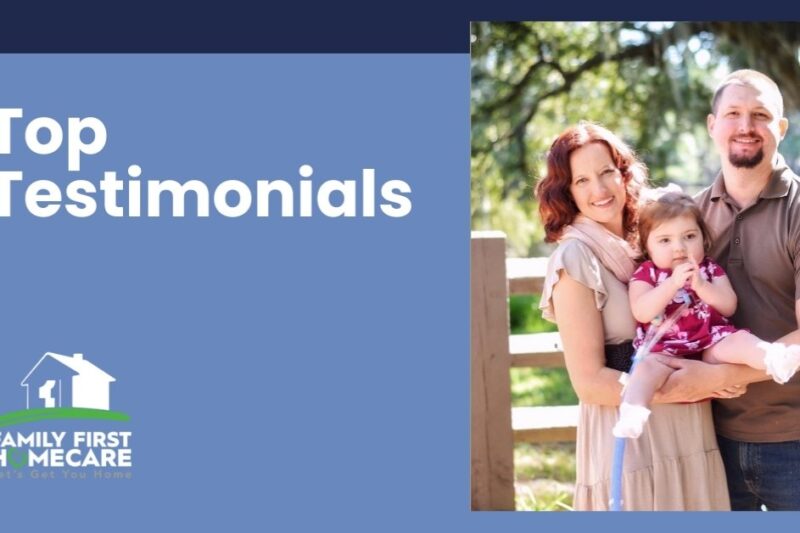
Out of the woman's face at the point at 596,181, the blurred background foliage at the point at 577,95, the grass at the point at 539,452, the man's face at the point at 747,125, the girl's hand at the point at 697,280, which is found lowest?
the grass at the point at 539,452

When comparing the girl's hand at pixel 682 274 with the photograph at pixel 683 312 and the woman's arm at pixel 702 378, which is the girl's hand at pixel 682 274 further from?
the woman's arm at pixel 702 378

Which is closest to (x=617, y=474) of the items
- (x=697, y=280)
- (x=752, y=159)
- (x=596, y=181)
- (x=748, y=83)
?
(x=697, y=280)

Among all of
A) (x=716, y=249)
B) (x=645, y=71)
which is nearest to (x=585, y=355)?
(x=716, y=249)

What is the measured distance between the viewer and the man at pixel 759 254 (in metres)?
3.00

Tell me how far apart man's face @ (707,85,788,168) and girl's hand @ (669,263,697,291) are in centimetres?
36

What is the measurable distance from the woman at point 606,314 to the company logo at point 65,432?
1.34m

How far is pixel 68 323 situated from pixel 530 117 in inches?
168

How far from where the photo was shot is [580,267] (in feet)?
9.53

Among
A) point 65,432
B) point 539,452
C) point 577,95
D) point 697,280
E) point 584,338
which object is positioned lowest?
point 539,452

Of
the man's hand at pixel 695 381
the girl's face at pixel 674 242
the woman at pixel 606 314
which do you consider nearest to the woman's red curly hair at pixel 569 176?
the woman at pixel 606 314

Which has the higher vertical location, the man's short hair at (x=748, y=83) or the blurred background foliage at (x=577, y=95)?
the blurred background foliage at (x=577, y=95)

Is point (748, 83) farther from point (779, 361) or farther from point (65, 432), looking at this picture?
point (65, 432)

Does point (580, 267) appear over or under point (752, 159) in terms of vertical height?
under

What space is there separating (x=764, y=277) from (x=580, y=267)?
505 mm
